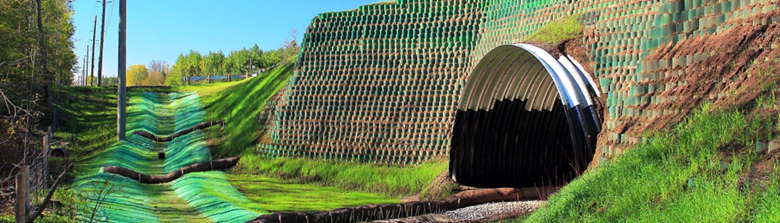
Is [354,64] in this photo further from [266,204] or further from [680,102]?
[680,102]

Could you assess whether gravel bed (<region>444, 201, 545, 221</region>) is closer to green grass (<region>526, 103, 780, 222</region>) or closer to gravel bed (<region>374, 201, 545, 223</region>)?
gravel bed (<region>374, 201, 545, 223</region>)

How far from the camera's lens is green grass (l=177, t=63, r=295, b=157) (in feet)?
106

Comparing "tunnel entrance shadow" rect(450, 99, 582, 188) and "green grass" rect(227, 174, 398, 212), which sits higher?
"tunnel entrance shadow" rect(450, 99, 582, 188)

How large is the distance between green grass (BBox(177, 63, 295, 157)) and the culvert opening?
38.8 ft

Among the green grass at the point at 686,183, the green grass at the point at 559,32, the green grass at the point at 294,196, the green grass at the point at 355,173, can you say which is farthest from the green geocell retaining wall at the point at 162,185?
the green grass at the point at 559,32

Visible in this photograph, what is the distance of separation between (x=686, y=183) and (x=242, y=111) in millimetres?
30237

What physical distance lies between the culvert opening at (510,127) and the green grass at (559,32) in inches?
30.6

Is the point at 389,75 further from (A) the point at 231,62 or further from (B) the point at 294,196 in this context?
(A) the point at 231,62

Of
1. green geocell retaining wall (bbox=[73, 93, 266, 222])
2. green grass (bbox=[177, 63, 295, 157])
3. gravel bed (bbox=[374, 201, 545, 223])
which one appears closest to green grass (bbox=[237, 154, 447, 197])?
green geocell retaining wall (bbox=[73, 93, 266, 222])

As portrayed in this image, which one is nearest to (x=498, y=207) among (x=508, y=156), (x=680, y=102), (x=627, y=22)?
(x=508, y=156)

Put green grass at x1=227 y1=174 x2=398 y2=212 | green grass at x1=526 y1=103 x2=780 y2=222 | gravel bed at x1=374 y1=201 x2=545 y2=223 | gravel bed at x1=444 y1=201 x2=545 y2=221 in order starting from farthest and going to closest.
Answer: green grass at x1=227 y1=174 x2=398 y2=212 < gravel bed at x1=444 y1=201 x2=545 y2=221 < gravel bed at x1=374 y1=201 x2=545 y2=223 < green grass at x1=526 y1=103 x2=780 y2=222

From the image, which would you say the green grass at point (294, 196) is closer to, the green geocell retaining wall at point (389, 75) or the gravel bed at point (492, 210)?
the green geocell retaining wall at point (389, 75)

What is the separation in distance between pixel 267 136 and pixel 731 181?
81.3ft

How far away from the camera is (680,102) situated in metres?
11.2
